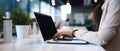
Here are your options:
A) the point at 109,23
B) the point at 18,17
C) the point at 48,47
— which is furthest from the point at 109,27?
the point at 18,17

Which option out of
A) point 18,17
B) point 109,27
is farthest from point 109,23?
point 18,17

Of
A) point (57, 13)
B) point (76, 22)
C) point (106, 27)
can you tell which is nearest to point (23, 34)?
point (106, 27)

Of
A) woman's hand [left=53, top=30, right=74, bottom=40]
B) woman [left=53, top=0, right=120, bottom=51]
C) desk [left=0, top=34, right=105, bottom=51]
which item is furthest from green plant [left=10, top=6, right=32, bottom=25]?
woman [left=53, top=0, right=120, bottom=51]

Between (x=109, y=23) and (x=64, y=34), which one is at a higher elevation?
(x=109, y=23)

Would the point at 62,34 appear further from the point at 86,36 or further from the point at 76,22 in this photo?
the point at 76,22

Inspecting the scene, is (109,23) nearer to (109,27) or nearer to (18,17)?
(109,27)

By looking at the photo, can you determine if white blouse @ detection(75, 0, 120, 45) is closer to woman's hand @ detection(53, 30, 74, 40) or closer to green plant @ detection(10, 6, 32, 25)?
woman's hand @ detection(53, 30, 74, 40)

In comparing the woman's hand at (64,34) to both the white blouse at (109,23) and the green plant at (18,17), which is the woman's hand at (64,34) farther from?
the green plant at (18,17)

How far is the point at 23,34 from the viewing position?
5.89 feet

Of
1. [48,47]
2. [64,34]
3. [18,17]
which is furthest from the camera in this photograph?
[18,17]

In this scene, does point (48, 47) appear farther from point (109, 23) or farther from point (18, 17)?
point (18, 17)

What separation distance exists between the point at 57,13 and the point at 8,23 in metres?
10.7

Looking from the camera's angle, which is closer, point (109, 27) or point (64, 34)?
point (109, 27)

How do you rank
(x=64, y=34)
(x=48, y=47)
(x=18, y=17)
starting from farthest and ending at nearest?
1. (x=18, y=17)
2. (x=64, y=34)
3. (x=48, y=47)
